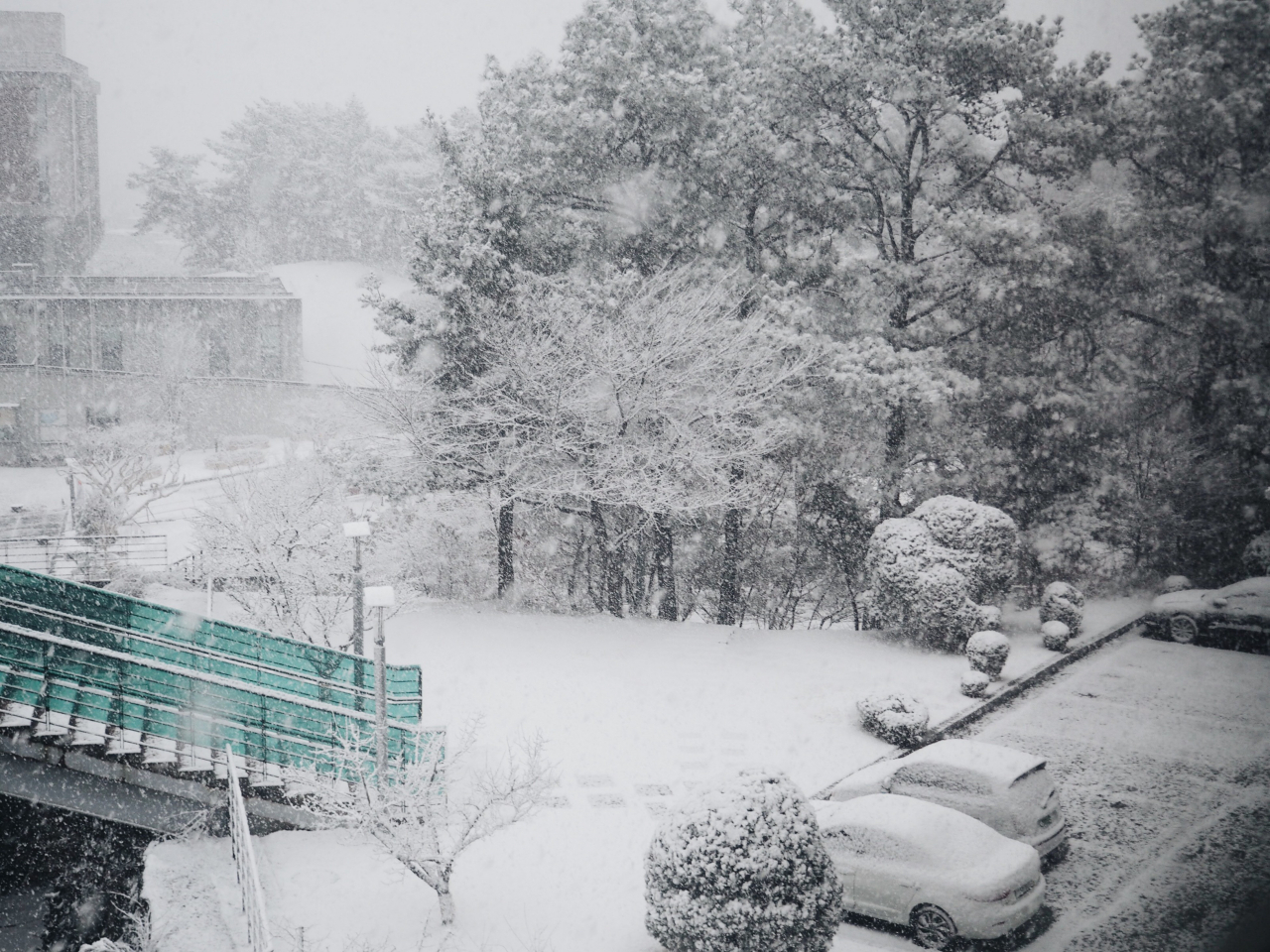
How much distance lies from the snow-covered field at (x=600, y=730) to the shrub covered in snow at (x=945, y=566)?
802 mm

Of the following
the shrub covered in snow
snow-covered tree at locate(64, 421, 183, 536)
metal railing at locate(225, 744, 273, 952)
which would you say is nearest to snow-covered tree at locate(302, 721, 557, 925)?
metal railing at locate(225, 744, 273, 952)

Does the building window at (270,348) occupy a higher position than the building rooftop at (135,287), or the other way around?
the building rooftop at (135,287)

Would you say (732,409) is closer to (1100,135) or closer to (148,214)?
(1100,135)

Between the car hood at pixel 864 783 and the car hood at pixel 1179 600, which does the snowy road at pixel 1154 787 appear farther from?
the car hood at pixel 864 783

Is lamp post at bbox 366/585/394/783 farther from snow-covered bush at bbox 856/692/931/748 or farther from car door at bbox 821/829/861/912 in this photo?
snow-covered bush at bbox 856/692/931/748

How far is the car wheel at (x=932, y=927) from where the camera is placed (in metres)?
8.44

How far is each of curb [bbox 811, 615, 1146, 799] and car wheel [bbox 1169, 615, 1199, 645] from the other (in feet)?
4.18

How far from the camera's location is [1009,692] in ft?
50.6

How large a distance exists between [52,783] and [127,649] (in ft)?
8.66

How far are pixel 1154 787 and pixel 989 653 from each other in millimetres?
4072

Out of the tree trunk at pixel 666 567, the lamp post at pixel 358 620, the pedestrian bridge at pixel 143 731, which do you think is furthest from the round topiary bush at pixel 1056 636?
the lamp post at pixel 358 620

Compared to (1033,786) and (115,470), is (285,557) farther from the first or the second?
(115,470)

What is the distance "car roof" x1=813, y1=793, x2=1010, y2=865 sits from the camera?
8789mm

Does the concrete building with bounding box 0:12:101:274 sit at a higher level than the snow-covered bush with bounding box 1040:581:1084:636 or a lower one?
higher
